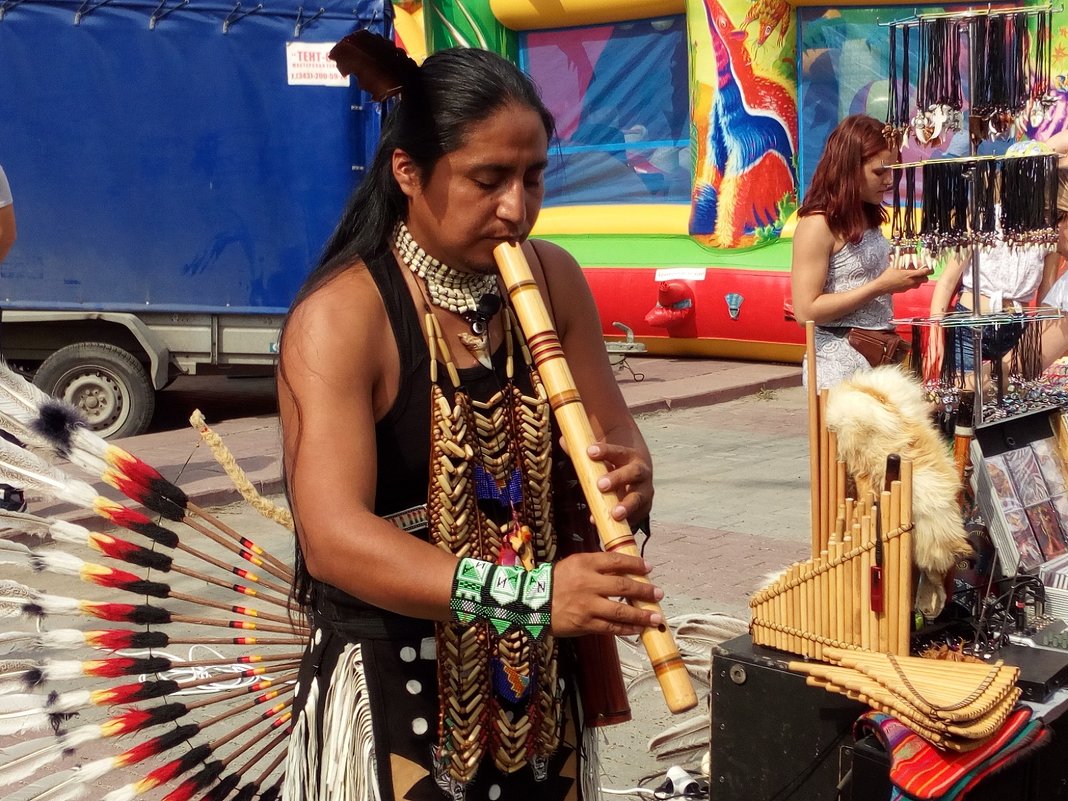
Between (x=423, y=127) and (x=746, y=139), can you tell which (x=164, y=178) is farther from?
(x=423, y=127)

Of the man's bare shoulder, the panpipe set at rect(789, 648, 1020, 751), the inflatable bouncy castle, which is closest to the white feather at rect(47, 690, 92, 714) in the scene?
the man's bare shoulder

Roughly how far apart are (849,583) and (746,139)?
373 inches

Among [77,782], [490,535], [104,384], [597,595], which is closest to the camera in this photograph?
[597,595]

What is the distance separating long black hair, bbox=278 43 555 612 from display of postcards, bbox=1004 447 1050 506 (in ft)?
4.42

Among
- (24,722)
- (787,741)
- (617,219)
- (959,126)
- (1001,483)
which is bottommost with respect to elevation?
(787,741)

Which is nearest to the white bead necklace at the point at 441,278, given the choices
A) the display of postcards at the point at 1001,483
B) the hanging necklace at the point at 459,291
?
the hanging necklace at the point at 459,291

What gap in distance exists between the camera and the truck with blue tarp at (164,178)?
8.30 meters

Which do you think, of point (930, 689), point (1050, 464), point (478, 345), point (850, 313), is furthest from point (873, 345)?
point (478, 345)

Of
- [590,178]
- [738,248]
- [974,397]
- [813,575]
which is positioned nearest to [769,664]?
[813,575]

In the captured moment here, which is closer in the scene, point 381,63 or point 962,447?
point 381,63

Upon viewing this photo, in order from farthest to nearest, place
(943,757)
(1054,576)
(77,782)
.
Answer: (1054,576) → (77,782) → (943,757)

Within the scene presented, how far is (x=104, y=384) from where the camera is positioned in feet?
27.6

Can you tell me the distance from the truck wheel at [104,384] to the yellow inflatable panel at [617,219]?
5.31 m

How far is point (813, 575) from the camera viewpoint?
2.33 m
